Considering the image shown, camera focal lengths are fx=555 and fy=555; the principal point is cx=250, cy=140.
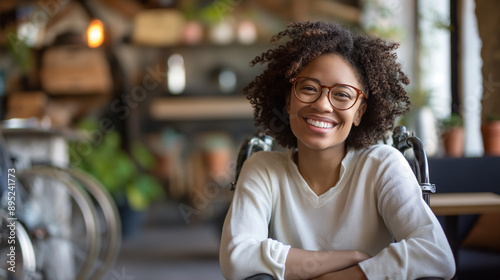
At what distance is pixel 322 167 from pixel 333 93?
165mm

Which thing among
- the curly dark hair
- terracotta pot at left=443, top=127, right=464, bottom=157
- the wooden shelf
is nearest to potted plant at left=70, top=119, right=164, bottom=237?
the wooden shelf

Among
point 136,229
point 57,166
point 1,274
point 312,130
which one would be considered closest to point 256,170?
point 312,130

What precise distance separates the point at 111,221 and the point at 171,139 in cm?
251

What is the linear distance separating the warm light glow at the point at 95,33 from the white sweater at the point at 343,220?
386cm

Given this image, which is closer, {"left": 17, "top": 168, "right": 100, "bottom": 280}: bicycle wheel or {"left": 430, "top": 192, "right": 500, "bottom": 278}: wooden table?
{"left": 430, "top": 192, "right": 500, "bottom": 278}: wooden table

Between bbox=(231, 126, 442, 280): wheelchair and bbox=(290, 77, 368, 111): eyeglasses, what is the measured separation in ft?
0.64

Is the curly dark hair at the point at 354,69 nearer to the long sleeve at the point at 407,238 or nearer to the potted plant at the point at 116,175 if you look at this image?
the long sleeve at the point at 407,238

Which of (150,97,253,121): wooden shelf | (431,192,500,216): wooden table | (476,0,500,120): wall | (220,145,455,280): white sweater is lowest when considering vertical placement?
(431,192,500,216): wooden table

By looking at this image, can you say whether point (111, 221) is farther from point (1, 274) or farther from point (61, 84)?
point (61, 84)

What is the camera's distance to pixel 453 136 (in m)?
2.60

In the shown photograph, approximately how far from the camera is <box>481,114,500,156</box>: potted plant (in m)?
2.28

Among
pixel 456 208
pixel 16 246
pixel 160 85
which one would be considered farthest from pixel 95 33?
pixel 456 208

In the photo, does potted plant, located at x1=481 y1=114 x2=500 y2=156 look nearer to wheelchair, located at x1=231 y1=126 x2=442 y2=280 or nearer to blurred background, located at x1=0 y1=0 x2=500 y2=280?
blurred background, located at x1=0 y1=0 x2=500 y2=280

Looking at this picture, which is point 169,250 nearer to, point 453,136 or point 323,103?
point 453,136
